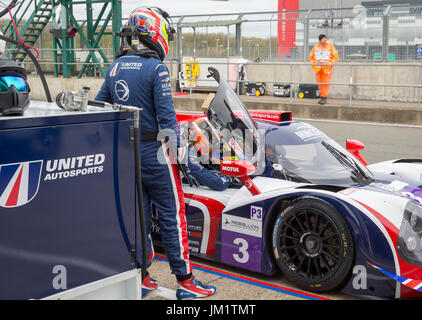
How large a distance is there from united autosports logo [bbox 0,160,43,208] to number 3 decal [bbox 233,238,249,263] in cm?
214

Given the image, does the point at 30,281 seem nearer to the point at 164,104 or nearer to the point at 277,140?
the point at 164,104

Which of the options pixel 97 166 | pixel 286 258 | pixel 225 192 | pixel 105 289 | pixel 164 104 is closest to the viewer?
pixel 97 166

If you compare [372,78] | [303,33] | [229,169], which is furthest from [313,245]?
Answer: [303,33]

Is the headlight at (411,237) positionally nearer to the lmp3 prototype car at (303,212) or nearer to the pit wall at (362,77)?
the lmp3 prototype car at (303,212)

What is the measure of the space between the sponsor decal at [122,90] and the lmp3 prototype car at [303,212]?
880mm

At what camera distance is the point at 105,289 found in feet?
9.24

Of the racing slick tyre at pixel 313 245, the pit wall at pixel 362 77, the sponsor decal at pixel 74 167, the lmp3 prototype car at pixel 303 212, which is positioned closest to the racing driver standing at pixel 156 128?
the lmp3 prototype car at pixel 303 212

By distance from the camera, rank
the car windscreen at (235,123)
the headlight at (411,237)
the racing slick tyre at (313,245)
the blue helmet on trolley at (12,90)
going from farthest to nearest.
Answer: the car windscreen at (235,123)
the racing slick tyre at (313,245)
the headlight at (411,237)
the blue helmet on trolley at (12,90)

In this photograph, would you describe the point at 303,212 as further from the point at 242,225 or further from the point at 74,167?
the point at 74,167

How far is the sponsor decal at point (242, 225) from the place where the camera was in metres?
4.16

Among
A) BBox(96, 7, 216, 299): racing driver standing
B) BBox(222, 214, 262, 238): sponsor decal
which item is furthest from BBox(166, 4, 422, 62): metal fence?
BBox(96, 7, 216, 299): racing driver standing

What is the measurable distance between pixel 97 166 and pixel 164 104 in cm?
121
